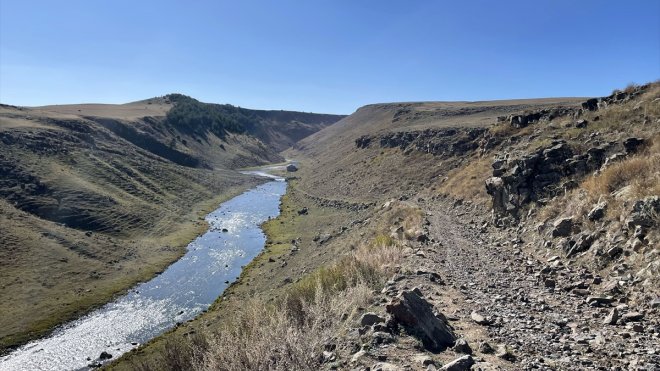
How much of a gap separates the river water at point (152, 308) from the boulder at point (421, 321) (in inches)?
1287

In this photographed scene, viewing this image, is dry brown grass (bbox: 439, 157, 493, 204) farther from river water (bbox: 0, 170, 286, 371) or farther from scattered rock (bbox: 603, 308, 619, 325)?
river water (bbox: 0, 170, 286, 371)

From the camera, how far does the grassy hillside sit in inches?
1975

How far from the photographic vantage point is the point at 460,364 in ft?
32.8

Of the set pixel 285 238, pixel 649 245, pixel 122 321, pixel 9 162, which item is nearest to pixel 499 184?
pixel 649 245

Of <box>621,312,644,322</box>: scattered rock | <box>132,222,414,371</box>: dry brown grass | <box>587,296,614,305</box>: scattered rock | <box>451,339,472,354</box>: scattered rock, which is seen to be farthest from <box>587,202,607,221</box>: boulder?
<box>451,339,472,354</box>: scattered rock

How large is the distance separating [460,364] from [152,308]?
4452cm

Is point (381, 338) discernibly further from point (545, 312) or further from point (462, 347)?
point (545, 312)

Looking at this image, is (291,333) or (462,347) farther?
(291,333)

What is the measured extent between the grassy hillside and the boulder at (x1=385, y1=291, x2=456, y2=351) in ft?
141

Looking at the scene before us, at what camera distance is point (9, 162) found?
77.9 meters

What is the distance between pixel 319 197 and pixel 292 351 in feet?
276

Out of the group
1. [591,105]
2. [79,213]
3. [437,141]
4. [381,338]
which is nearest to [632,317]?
[381,338]

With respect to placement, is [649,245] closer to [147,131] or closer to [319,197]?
[319,197]

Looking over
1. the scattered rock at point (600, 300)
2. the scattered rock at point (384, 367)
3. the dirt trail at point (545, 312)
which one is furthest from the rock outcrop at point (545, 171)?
the scattered rock at point (384, 367)
